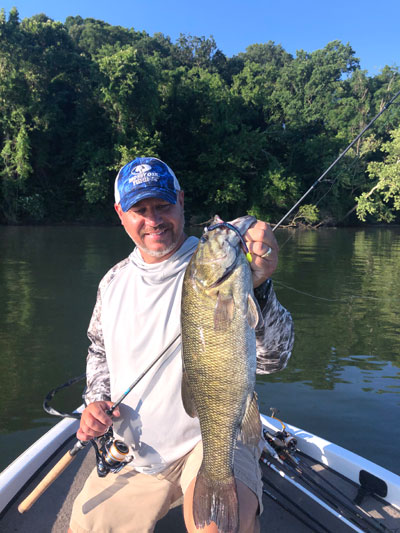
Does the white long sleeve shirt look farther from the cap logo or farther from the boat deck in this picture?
the boat deck

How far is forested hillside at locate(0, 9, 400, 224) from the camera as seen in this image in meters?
31.1

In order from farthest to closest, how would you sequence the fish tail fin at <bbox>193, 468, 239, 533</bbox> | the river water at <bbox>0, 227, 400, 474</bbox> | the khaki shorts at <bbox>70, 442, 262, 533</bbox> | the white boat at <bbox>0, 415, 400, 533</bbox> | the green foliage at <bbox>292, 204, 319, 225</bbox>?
the green foliage at <bbox>292, 204, 319, 225</bbox>
the river water at <bbox>0, 227, 400, 474</bbox>
the white boat at <bbox>0, 415, 400, 533</bbox>
the khaki shorts at <bbox>70, 442, 262, 533</bbox>
the fish tail fin at <bbox>193, 468, 239, 533</bbox>

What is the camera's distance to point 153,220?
2.58 metres

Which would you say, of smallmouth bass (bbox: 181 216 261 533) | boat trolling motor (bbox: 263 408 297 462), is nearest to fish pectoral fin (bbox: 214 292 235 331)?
smallmouth bass (bbox: 181 216 261 533)

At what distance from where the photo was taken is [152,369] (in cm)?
236

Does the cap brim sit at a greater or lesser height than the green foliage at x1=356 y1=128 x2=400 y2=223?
lesser

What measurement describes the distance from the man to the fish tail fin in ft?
0.52

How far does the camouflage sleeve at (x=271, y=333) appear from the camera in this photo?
Answer: 207 centimetres

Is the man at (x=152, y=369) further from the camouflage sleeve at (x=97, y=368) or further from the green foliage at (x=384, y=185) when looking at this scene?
the green foliage at (x=384, y=185)

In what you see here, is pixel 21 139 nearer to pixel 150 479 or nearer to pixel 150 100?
pixel 150 100

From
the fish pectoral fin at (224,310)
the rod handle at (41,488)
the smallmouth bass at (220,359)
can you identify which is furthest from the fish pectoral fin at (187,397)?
the rod handle at (41,488)

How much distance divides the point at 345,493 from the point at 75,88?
1499 inches

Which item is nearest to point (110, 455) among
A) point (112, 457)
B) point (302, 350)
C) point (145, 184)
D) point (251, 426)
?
point (112, 457)

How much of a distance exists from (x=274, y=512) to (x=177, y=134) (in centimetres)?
3867
